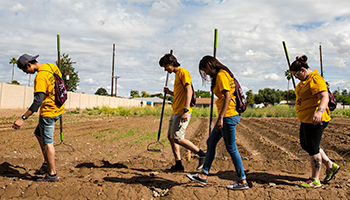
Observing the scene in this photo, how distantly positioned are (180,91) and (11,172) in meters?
2.89

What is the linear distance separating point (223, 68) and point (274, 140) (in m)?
7.43

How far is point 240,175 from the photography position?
3422mm

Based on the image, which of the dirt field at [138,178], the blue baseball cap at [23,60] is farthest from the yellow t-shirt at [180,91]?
the blue baseball cap at [23,60]

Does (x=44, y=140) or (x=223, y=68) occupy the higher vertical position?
(x=223, y=68)

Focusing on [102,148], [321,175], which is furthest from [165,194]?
[102,148]

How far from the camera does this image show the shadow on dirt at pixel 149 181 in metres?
3.76

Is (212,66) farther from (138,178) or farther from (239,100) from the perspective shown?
(138,178)

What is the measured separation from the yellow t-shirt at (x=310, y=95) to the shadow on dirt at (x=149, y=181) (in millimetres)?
1970

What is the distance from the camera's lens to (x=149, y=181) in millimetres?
3984

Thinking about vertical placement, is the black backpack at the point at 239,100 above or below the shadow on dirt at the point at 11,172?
above

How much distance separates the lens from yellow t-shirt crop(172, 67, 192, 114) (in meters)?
4.24

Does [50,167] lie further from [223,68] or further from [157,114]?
[157,114]

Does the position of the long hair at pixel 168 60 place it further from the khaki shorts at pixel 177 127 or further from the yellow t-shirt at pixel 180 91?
the khaki shorts at pixel 177 127

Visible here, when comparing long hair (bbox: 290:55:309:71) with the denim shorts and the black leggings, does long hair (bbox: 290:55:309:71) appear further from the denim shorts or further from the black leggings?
the denim shorts
